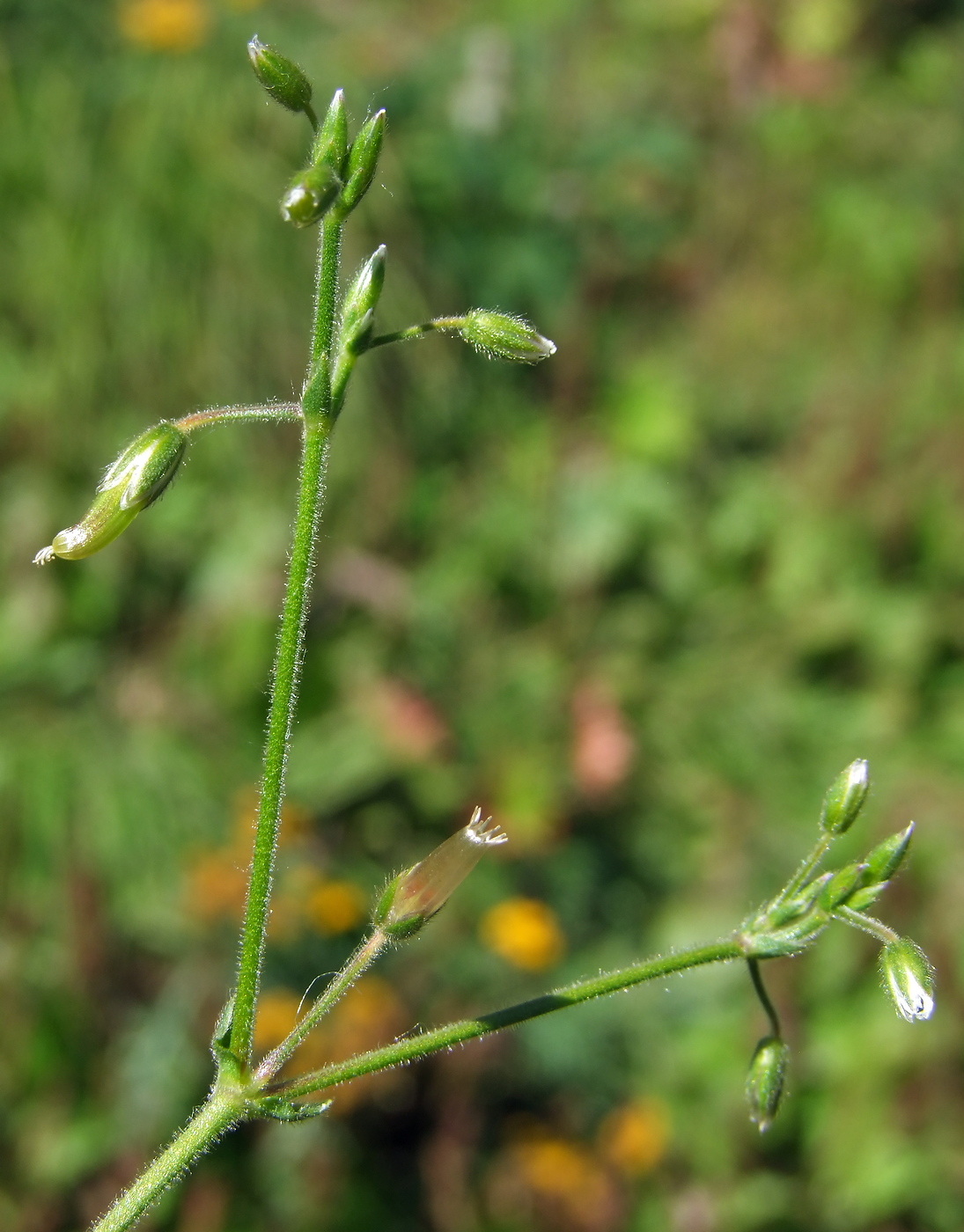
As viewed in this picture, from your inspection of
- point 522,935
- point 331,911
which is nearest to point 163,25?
point 331,911

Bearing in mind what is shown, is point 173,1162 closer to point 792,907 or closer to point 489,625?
point 792,907

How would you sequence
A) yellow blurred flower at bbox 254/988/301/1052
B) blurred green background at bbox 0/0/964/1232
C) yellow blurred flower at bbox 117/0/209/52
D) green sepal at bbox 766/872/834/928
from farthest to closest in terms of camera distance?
yellow blurred flower at bbox 117/0/209/52
blurred green background at bbox 0/0/964/1232
yellow blurred flower at bbox 254/988/301/1052
green sepal at bbox 766/872/834/928

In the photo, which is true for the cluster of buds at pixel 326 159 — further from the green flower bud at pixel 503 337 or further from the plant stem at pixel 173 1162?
the plant stem at pixel 173 1162

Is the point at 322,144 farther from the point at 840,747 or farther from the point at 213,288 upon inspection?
the point at 840,747

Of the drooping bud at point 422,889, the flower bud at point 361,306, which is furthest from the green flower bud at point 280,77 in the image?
the drooping bud at point 422,889

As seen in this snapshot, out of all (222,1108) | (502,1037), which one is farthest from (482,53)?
(222,1108)

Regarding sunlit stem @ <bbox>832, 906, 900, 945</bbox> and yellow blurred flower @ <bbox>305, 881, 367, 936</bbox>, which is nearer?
sunlit stem @ <bbox>832, 906, 900, 945</bbox>

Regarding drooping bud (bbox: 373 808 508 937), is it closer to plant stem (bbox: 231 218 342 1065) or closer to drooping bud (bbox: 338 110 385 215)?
plant stem (bbox: 231 218 342 1065)

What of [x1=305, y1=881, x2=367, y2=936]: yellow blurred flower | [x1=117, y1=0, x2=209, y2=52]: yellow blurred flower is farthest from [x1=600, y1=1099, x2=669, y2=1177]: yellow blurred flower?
[x1=117, y1=0, x2=209, y2=52]: yellow blurred flower
